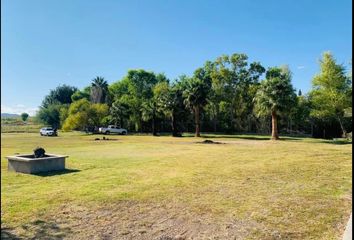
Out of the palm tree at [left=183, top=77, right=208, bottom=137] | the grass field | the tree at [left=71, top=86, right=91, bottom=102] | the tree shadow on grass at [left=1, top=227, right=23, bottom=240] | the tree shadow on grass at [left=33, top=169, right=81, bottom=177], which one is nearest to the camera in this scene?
the tree shadow on grass at [left=1, top=227, right=23, bottom=240]

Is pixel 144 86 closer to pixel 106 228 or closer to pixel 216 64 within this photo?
pixel 216 64

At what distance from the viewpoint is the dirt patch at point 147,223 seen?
215 inches

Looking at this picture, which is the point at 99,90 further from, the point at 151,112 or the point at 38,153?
the point at 38,153

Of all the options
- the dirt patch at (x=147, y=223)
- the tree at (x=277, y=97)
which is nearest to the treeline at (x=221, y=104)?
the tree at (x=277, y=97)

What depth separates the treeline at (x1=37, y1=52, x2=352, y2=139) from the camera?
37344 millimetres

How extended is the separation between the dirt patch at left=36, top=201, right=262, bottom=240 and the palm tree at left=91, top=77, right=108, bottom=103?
63.5 metres

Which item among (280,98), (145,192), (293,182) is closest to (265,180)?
(293,182)

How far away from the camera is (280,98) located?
34.6 metres

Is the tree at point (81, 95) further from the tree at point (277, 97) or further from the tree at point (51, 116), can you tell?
the tree at point (277, 97)

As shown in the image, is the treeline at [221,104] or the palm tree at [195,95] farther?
the palm tree at [195,95]

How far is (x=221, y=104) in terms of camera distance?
189 ft

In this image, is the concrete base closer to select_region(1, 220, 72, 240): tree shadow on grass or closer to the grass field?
the grass field

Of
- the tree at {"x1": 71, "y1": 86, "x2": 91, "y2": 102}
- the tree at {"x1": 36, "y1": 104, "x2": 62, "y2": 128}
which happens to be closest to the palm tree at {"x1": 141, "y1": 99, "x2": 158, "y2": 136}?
the tree at {"x1": 36, "y1": 104, "x2": 62, "y2": 128}

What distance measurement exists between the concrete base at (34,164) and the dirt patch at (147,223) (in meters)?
5.26
